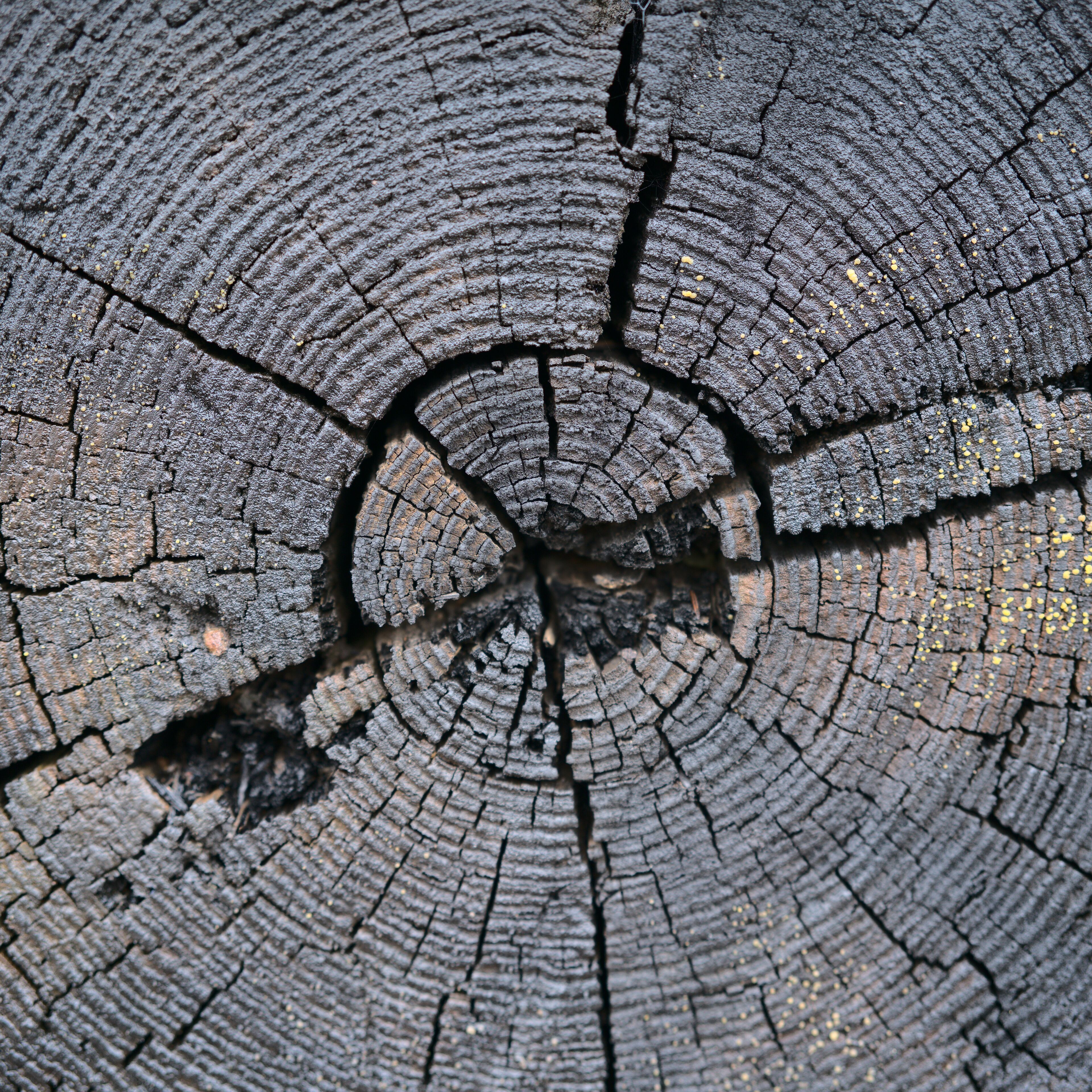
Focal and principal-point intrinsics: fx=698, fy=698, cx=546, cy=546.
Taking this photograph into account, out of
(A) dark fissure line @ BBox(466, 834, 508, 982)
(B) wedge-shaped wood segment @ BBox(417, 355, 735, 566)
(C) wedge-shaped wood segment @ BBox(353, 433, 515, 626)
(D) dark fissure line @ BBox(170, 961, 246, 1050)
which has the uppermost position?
(B) wedge-shaped wood segment @ BBox(417, 355, 735, 566)

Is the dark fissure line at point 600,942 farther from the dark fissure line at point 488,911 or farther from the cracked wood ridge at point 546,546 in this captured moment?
the dark fissure line at point 488,911

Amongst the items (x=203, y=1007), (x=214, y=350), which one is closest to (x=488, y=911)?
(x=203, y=1007)

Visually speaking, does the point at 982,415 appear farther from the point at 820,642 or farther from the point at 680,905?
the point at 680,905

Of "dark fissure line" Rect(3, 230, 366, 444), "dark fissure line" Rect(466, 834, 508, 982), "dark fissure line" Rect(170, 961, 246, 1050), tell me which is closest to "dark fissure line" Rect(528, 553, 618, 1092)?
"dark fissure line" Rect(466, 834, 508, 982)

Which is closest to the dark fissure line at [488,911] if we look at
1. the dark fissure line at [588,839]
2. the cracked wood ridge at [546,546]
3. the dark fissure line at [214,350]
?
the cracked wood ridge at [546,546]

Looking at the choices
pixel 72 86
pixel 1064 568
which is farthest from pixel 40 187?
pixel 1064 568

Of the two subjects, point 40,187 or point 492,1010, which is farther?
point 492,1010

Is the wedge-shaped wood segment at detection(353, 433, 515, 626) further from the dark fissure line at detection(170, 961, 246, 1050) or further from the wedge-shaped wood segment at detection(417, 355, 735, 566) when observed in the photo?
the dark fissure line at detection(170, 961, 246, 1050)

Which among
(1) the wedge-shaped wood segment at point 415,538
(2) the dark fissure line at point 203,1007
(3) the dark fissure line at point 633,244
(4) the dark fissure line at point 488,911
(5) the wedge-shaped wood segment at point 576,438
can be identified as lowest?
(2) the dark fissure line at point 203,1007
